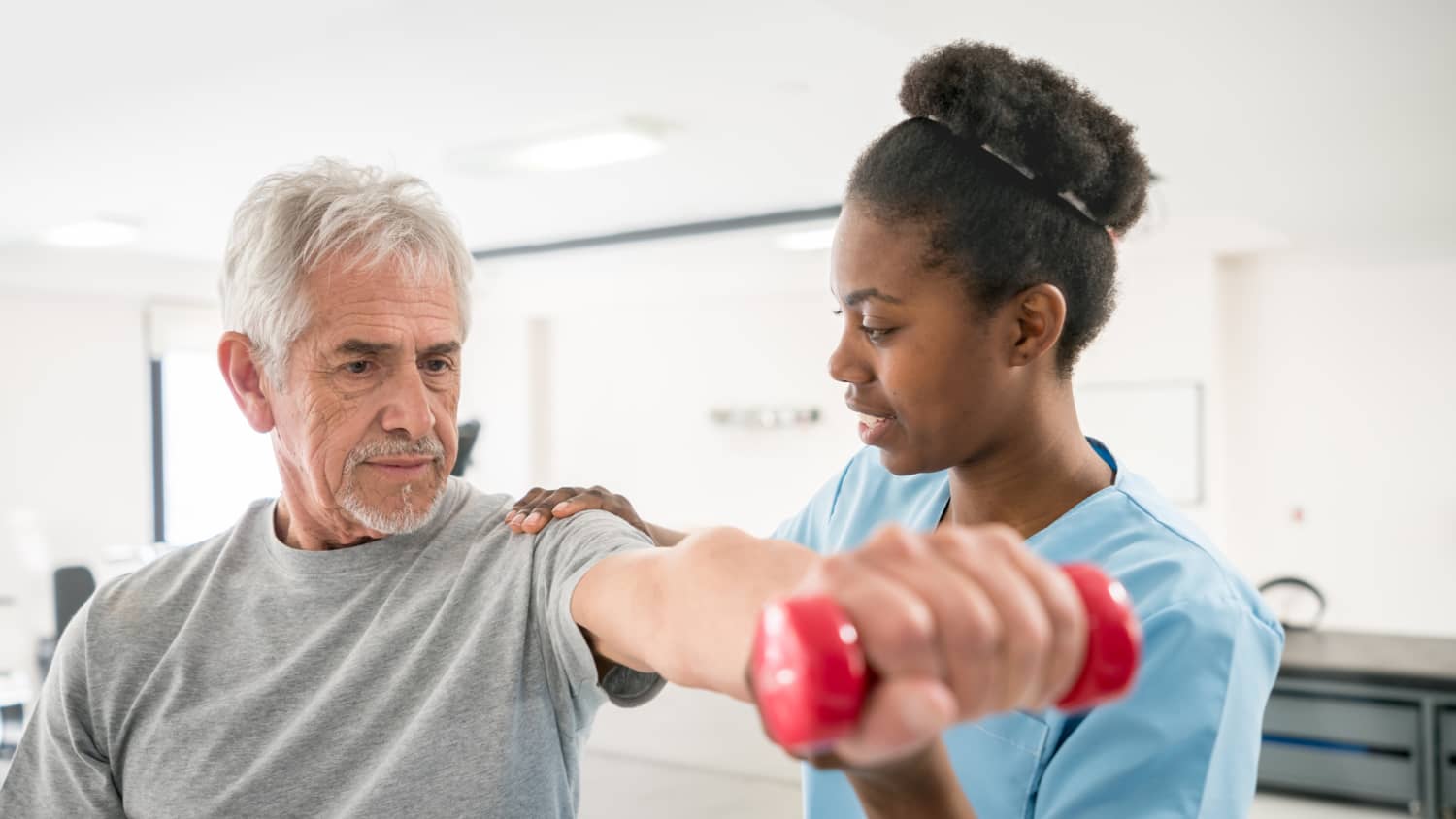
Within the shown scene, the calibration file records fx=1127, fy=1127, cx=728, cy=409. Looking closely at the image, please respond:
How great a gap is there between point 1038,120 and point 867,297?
0.27m

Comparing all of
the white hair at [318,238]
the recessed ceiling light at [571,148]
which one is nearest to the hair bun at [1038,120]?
the white hair at [318,238]

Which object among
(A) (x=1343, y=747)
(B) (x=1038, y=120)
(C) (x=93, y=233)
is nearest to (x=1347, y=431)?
(A) (x=1343, y=747)

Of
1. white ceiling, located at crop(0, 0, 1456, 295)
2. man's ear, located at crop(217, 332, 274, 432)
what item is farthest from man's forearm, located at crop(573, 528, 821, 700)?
white ceiling, located at crop(0, 0, 1456, 295)

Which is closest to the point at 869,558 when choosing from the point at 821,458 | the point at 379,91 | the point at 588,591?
the point at 588,591

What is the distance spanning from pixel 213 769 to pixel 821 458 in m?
7.21

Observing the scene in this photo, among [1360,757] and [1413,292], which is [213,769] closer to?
[1360,757]

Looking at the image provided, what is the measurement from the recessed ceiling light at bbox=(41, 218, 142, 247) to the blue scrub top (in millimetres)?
6585

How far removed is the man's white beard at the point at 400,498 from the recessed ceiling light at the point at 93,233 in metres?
6.08

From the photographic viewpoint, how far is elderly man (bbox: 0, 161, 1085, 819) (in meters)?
1.08

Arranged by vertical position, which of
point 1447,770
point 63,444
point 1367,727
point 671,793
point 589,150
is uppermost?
point 589,150

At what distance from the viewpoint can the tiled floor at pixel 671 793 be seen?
1885 millimetres

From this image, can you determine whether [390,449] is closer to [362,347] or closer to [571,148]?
[362,347]

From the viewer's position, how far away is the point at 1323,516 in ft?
22.4

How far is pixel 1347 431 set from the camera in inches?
266
